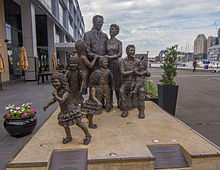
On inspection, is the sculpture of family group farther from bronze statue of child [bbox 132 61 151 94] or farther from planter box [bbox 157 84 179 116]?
planter box [bbox 157 84 179 116]

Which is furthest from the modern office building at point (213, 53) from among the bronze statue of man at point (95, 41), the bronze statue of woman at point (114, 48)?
the bronze statue of man at point (95, 41)

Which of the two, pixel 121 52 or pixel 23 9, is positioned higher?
pixel 23 9

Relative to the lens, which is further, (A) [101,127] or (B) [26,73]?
(B) [26,73]

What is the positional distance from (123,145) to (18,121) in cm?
238

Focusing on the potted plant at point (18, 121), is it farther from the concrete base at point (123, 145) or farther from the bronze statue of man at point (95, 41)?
the bronze statue of man at point (95, 41)

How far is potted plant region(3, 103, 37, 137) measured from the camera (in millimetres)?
3607

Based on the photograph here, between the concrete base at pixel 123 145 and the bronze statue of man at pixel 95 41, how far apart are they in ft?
6.18

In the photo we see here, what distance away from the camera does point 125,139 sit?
2.87 m

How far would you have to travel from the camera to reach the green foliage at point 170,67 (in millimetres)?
5324

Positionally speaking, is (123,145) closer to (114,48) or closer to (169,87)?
(114,48)

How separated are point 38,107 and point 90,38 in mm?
3391

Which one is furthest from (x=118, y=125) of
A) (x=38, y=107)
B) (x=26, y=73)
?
(x=26, y=73)

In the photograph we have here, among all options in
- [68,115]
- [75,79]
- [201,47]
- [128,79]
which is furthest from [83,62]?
[201,47]

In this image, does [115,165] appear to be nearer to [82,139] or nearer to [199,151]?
[82,139]
